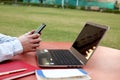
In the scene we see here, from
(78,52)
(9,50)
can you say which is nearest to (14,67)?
(9,50)

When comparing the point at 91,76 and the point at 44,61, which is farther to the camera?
the point at 44,61

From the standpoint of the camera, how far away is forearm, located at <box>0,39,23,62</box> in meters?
0.92

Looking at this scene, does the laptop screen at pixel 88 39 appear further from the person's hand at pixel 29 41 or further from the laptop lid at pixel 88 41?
the person's hand at pixel 29 41

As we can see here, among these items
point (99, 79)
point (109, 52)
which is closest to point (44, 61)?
point (99, 79)

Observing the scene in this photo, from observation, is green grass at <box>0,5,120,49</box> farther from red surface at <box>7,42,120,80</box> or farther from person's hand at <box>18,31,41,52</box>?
person's hand at <box>18,31,41,52</box>

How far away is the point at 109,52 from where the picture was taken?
113 cm

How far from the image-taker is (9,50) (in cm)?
94

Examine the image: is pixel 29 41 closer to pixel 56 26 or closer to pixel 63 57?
pixel 63 57

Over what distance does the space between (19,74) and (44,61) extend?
0.50 feet

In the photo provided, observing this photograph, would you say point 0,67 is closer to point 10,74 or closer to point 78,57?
point 10,74

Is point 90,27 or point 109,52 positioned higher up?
point 90,27

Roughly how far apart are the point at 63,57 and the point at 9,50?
0.18m

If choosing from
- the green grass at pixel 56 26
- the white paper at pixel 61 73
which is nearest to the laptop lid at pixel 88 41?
the white paper at pixel 61 73

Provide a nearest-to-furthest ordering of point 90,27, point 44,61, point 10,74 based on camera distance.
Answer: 1. point 10,74
2. point 44,61
3. point 90,27
